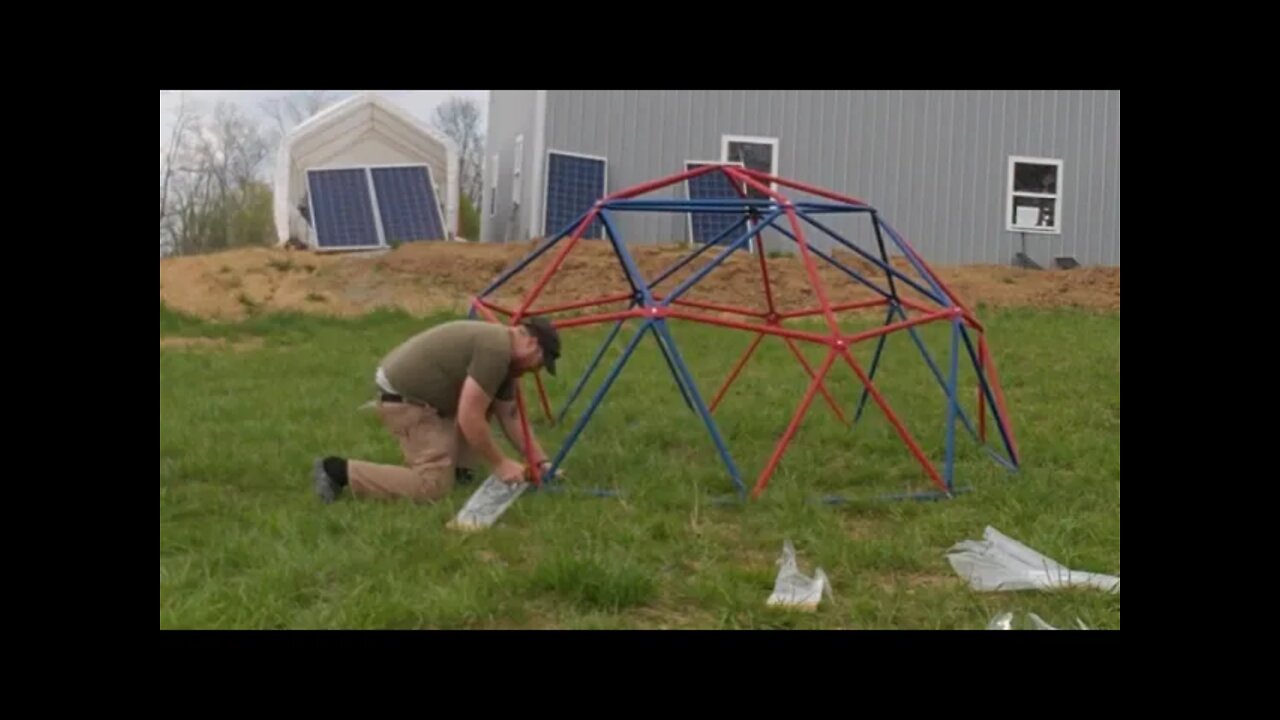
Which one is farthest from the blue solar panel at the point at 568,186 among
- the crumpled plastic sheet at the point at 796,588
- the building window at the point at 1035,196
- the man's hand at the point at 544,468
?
the crumpled plastic sheet at the point at 796,588

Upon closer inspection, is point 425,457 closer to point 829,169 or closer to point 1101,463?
point 1101,463

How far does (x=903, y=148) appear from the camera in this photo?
54.1 feet

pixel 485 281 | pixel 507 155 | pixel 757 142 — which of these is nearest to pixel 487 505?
pixel 485 281

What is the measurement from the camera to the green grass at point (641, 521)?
363cm

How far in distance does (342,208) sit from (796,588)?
14195 millimetres

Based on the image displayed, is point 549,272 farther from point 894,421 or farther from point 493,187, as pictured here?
point 493,187

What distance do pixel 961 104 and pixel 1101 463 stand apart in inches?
473

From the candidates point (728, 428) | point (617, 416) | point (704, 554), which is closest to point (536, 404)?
point (617, 416)

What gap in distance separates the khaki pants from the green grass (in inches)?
5.4

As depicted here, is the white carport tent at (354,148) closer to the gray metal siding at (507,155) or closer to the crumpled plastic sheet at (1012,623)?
the gray metal siding at (507,155)

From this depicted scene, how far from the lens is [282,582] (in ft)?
12.5

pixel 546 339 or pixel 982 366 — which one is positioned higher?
pixel 546 339

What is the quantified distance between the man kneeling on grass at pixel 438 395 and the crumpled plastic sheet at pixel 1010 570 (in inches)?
82.8

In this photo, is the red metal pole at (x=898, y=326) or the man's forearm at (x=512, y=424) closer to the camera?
the red metal pole at (x=898, y=326)
